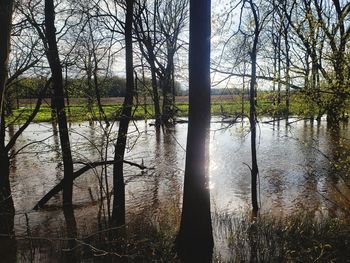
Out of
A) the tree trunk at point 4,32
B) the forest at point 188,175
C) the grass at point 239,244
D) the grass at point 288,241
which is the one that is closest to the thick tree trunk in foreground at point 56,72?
the forest at point 188,175

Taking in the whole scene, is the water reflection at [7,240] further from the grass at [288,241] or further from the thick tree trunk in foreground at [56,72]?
the grass at [288,241]

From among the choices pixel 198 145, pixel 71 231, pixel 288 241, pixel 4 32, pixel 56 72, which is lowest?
pixel 71 231

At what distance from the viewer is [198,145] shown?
6.98 meters

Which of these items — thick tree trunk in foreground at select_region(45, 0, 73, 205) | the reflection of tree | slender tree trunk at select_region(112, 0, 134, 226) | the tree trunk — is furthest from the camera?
thick tree trunk in foreground at select_region(45, 0, 73, 205)

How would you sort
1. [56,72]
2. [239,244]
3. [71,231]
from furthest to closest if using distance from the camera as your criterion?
1. [56,72]
2. [71,231]
3. [239,244]

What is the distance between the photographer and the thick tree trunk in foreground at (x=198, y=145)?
6.94 m

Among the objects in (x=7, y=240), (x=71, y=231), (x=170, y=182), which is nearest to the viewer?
(x=7, y=240)

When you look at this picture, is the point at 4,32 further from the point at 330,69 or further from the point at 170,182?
the point at 170,182

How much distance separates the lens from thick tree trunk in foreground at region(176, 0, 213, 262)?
22.8 ft

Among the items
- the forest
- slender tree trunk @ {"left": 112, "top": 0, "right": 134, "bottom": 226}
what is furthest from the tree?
slender tree trunk @ {"left": 112, "top": 0, "right": 134, "bottom": 226}

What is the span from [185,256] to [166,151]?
1415cm

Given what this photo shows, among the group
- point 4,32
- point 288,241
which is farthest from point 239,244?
point 4,32

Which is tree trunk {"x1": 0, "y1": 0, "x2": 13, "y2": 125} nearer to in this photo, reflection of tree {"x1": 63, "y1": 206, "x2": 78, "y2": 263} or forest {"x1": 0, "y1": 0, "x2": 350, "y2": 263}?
forest {"x1": 0, "y1": 0, "x2": 350, "y2": 263}

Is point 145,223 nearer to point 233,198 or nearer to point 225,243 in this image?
point 225,243
